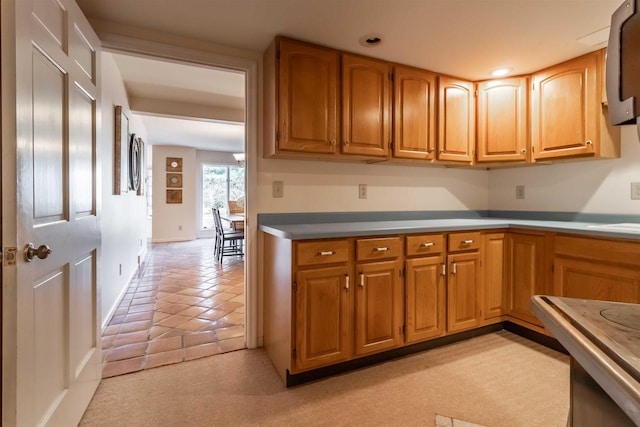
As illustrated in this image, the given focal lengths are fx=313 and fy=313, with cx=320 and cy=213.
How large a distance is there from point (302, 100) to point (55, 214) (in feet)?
4.84

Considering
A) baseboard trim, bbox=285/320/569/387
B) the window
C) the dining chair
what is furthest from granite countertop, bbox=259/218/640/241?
the window

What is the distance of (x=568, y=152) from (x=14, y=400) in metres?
3.34

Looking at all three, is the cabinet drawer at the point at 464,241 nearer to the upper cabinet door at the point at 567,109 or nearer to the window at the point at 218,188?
the upper cabinet door at the point at 567,109

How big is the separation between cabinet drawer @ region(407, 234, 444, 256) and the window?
270 inches

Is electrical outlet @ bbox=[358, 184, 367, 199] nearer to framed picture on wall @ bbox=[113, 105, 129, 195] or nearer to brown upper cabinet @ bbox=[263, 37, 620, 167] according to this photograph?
brown upper cabinet @ bbox=[263, 37, 620, 167]

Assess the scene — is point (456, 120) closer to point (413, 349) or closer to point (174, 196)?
point (413, 349)

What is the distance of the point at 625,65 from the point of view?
0.74 meters

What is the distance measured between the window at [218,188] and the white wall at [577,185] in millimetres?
6625

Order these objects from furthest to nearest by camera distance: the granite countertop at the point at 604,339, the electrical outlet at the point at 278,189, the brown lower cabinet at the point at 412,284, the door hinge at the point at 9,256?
the electrical outlet at the point at 278,189, the brown lower cabinet at the point at 412,284, the door hinge at the point at 9,256, the granite countertop at the point at 604,339

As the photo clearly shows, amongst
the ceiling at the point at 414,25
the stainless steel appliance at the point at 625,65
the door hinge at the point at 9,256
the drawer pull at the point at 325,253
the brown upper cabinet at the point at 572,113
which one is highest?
the ceiling at the point at 414,25

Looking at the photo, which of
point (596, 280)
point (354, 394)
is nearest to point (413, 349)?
point (354, 394)

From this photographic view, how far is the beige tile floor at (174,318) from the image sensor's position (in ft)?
7.30

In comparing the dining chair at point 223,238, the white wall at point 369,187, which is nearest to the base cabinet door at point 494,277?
the white wall at point 369,187

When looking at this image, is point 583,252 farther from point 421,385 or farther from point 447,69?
point 447,69
